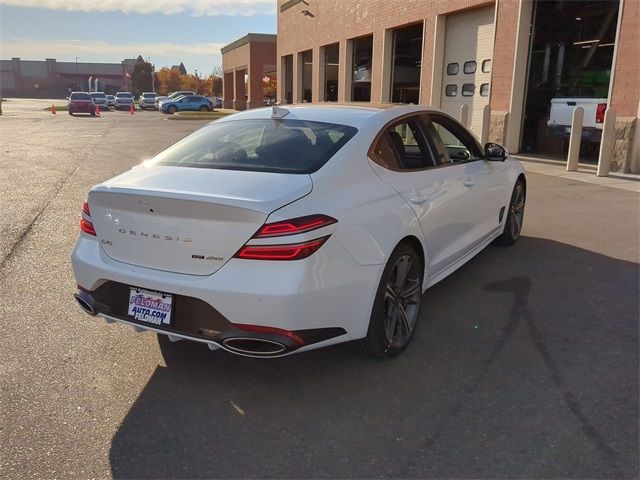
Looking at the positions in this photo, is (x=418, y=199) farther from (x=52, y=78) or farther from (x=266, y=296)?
(x=52, y=78)

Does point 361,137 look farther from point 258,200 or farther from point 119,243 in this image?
point 119,243

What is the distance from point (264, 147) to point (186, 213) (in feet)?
3.22

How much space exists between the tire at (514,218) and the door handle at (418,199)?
2441 millimetres

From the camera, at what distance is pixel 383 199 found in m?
3.58

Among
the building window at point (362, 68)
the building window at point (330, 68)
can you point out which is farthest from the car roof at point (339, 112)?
the building window at point (330, 68)

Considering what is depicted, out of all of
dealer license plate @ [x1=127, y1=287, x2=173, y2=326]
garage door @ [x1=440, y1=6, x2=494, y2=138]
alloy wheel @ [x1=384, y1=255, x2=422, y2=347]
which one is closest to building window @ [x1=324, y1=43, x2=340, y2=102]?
garage door @ [x1=440, y1=6, x2=494, y2=138]

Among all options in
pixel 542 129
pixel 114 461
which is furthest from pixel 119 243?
pixel 542 129

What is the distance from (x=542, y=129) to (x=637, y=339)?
14.0 meters

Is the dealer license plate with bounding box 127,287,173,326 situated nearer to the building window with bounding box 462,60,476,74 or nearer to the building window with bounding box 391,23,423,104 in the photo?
the building window with bounding box 462,60,476,74

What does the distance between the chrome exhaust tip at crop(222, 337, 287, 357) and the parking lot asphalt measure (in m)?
0.36

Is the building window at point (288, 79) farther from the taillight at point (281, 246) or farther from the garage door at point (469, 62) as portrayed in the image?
the taillight at point (281, 246)

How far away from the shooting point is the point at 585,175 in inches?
473

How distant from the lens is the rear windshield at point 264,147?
3.56 m

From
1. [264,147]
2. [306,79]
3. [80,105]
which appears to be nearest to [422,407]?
[264,147]
